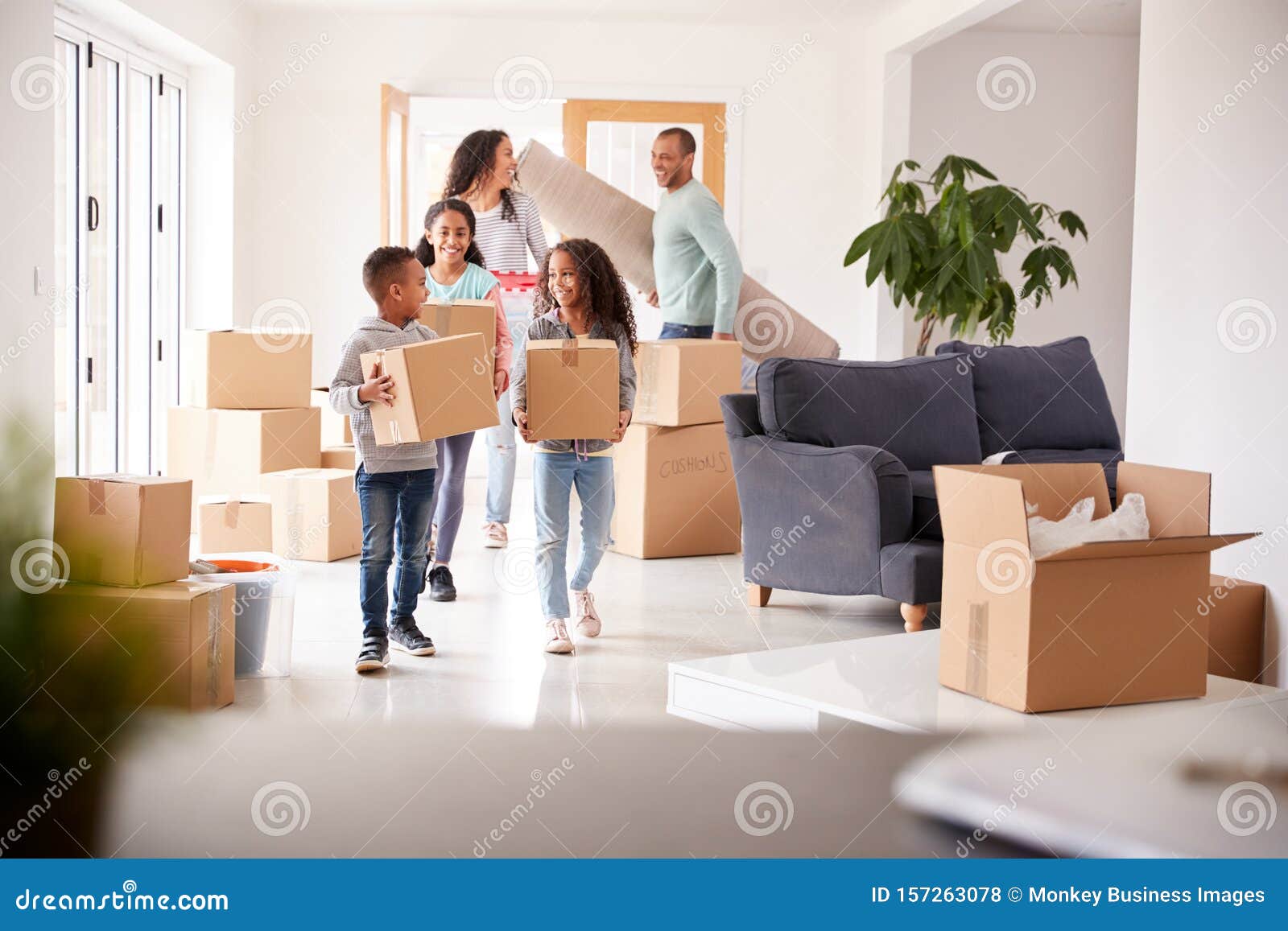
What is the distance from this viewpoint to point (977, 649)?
70.6 inches

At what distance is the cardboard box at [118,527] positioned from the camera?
2832mm

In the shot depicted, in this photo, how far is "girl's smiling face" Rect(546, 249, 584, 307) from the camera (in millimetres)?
3498

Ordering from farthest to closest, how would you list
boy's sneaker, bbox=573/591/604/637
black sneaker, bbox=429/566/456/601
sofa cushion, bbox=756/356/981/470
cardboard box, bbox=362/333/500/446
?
black sneaker, bbox=429/566/456/601, sofa cushion, bbox=756/356/981/470, boy's sneaker, bbox=573/591/604/637, cardboard box, bbox=362/333/500/446

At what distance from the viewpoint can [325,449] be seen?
17.6 feet

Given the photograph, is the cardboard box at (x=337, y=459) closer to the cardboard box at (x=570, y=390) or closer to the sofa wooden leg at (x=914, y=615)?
the cardboard box at (x=570, y=390)

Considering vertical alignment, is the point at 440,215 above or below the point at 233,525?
above

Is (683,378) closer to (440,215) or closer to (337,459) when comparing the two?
(440,215)

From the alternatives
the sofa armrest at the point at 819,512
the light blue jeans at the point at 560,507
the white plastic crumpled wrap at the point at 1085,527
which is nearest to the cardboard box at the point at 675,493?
the sofa armrest at the point at 819,512

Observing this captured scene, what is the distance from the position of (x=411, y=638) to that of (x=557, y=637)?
0.39 m

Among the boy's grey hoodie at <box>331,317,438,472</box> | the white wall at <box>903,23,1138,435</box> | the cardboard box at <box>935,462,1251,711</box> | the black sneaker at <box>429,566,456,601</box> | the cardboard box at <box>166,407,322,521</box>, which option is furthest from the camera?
the white wall at <box>903,23,1138,435</box>

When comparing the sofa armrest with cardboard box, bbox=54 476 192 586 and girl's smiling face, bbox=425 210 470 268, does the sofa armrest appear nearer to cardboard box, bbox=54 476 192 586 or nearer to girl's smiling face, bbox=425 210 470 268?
girl's smiling face, bbox=425 210 470 268

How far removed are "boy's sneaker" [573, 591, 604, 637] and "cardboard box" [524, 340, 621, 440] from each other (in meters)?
0.54

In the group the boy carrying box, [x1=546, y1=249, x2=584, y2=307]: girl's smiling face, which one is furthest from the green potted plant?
the boy carrying box

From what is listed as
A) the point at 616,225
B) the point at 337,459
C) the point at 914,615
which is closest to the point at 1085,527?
the point at 914,615
